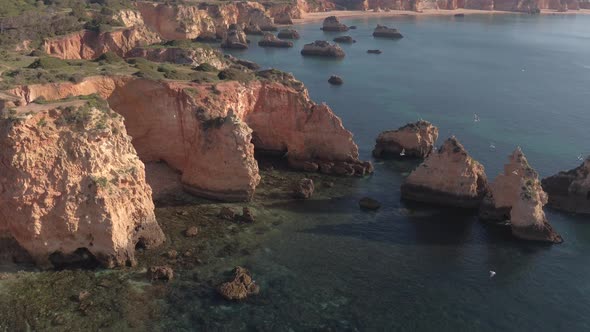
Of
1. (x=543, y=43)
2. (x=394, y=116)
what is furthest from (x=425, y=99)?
(x=543, y=43)

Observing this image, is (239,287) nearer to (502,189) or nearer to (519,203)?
(519,203)

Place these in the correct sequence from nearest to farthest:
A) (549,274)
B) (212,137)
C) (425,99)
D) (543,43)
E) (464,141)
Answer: (549,274) → (212,137) → (464,141) → (425,99) → (543,43)

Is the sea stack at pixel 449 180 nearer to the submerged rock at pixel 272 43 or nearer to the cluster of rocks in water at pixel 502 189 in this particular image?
the cluster of rocks in water at pixel 502 189

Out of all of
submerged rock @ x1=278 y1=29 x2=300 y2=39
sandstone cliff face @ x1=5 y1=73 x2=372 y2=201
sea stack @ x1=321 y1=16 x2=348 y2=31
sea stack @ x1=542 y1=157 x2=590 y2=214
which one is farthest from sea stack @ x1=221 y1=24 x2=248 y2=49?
sea stack @ x1=542 y1=157 x2=590 y2=214

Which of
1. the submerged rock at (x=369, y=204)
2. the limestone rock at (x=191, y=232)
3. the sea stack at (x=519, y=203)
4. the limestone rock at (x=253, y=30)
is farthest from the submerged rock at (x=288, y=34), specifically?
the limestone rock at (x=191, y=232)

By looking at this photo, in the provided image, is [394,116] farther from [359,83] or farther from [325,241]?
[325,241]

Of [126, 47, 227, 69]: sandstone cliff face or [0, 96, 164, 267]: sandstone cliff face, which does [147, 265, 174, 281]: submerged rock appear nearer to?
[0, 96, 164, 267]: sandstone cliff face

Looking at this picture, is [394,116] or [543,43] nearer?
[394,116]
